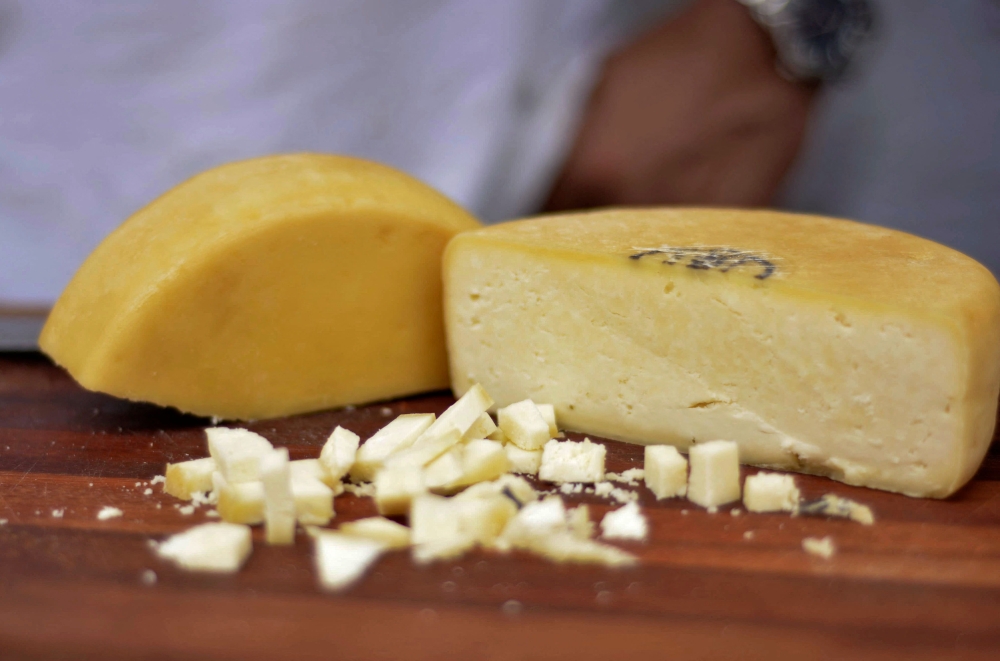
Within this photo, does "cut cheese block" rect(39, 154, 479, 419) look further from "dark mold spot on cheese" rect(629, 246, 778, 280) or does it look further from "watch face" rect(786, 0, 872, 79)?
"watch face" rect(786, 0, 872, 79)

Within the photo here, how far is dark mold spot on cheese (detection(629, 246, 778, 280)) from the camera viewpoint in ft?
4.27

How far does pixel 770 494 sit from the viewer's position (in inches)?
45.4

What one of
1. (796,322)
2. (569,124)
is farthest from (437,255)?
(569,124)

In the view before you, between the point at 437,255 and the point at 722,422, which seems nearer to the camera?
the point at 722,422

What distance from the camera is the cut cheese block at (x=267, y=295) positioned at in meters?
1.39

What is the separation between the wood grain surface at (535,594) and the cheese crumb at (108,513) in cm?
1

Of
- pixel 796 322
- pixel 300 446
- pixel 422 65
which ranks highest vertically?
pixel 422 65

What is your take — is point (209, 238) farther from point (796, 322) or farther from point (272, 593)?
point (796, 322)

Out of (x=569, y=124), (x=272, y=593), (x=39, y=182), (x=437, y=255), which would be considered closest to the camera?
(x=272, y=593)

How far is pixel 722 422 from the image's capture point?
133cm

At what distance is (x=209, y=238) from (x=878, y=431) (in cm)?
102

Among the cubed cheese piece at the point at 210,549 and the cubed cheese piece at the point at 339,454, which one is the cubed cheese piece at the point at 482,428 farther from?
the cubed cheese piece at the point at 210,549

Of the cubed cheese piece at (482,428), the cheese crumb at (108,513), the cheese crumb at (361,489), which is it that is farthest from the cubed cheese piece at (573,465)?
the cheese crumb at (108,513)

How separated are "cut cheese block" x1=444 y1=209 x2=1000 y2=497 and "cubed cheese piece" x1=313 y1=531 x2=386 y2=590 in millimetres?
525
